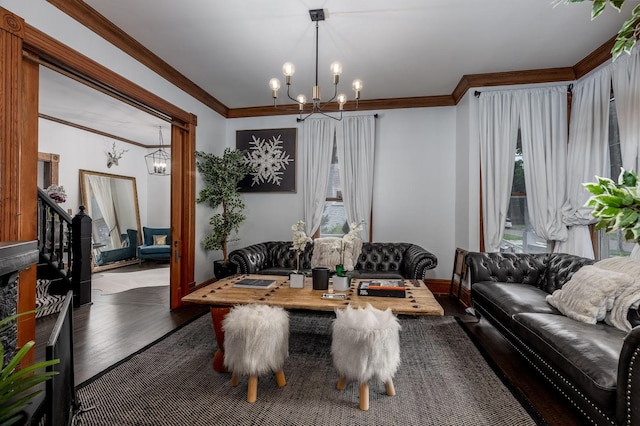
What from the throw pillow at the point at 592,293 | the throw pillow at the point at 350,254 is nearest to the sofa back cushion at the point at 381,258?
the throw pillow at the point at 350,254

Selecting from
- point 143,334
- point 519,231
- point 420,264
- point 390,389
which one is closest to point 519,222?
point 519,231

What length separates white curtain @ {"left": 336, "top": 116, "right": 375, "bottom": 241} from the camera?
4.84 metres

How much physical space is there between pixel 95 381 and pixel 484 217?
4367 millimetres

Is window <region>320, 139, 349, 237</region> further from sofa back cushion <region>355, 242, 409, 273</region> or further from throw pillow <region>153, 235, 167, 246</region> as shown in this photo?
throw pillow <region>153, 235, 167, 246</region>

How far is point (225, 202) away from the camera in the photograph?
4.75 m

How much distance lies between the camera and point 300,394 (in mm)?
2137

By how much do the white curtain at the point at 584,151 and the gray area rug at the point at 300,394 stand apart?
6.85 feet

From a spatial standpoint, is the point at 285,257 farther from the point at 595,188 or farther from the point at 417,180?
the point at 595,188

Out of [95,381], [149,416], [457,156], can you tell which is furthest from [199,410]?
[457,156]

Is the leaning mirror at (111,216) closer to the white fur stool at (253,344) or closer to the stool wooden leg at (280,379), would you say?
the white fur stool at (253,344)

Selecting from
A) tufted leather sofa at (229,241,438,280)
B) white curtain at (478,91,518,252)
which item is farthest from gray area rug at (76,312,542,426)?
white curtain at (478,91,518,252)

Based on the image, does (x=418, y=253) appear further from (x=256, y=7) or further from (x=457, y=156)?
(x=256, y=7)

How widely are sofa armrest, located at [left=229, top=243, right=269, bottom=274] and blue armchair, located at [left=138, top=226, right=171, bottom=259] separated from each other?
A: 146 inches

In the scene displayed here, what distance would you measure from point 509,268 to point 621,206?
9.91 ft
